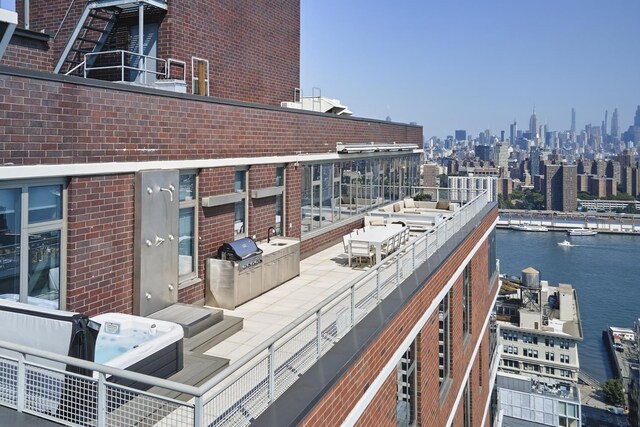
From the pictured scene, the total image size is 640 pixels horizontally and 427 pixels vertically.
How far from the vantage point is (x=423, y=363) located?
28.7 feet

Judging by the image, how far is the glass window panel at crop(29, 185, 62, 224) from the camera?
594cm

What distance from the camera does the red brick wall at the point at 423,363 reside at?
5359 millimetres

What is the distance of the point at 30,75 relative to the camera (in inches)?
221

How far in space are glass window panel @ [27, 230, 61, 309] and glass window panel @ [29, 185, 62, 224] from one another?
19cm

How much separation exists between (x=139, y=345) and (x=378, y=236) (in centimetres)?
727

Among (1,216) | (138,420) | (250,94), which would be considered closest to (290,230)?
(250,94)

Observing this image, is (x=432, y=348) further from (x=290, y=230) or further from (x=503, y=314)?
(x=503, y=314)

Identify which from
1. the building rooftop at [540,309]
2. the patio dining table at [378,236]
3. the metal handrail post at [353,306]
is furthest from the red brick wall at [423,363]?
the building rooftop at [540,309]

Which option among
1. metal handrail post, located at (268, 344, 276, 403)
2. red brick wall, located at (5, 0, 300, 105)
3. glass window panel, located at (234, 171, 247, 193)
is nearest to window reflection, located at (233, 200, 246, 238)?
glass window panel, located at (234, 171, 247, 193)

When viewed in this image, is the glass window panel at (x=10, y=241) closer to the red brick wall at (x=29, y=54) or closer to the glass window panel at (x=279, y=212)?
the glass window panel at (x=279, y=212)

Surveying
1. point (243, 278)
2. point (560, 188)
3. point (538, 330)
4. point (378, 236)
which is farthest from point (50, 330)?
point (560, 188)

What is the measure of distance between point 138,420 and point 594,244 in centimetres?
13567

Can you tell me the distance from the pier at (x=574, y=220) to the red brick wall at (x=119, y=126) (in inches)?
5444

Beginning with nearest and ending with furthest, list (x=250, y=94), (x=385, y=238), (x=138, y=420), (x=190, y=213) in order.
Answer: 1. (x=138, y=420)
2. (x=190, y=213)
3. (x=385, y=238)
4. (x=250, y=94)
